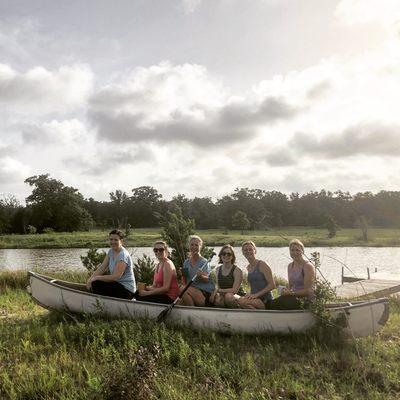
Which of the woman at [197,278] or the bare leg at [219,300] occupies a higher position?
the woman at [197,278]

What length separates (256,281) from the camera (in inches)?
278

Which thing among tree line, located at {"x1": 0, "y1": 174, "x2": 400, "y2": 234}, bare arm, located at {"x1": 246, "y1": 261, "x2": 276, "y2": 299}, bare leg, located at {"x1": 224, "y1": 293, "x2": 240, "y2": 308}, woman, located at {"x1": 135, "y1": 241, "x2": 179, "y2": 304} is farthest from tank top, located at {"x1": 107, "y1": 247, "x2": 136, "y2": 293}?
tree line, located at {"x1": 0, "y1": 174, "x2": 400, "y2": 234}

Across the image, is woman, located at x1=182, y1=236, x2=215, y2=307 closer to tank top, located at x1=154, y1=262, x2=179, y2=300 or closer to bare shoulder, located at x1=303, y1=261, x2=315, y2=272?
tank top, located at x1=154, y1=262, x2=179, y2=300

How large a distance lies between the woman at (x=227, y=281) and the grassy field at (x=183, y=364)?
2.10 ft

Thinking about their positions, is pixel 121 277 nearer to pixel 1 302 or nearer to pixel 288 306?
pixel 288 306

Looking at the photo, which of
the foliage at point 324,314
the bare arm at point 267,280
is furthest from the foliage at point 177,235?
the foliage at point 324,314

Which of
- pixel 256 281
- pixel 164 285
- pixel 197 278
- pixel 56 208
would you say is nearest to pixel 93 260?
pixel 164 285

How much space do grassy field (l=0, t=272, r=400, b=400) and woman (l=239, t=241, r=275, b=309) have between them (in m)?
0.59

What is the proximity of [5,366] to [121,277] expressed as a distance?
2621mm

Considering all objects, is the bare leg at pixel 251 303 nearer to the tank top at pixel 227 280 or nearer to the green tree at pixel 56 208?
the tank top at pixel 227 280

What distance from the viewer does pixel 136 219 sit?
82688 mm

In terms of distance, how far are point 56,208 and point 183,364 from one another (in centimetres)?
7377

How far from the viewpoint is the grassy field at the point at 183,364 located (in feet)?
13.9

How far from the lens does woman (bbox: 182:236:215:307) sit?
23.5ft
